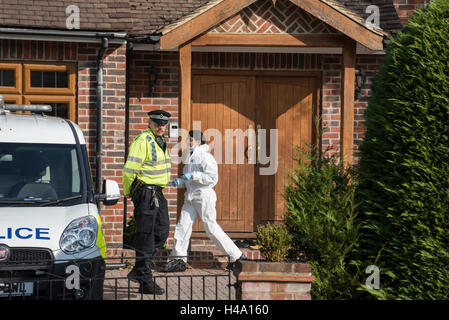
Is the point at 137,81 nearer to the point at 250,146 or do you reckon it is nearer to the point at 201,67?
the point at 201,67

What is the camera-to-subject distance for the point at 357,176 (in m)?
6.20

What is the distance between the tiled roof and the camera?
9.90 meters

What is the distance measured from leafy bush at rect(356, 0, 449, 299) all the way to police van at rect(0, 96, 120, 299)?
2.31 meters

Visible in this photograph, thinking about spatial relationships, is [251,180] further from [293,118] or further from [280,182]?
[293,118]

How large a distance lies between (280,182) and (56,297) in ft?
19.4

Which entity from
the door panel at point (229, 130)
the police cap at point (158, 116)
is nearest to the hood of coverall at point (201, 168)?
the police cap at point (158, 116)

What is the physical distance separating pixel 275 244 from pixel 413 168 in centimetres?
126

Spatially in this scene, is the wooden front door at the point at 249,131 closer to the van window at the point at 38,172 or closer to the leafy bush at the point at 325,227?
the van window at the point at 38,172

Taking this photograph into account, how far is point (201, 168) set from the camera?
9172 mm

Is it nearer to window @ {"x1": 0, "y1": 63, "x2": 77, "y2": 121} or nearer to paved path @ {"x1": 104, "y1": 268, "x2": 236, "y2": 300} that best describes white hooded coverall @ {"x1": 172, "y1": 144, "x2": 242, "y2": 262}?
paved path @ {"x1": 104, "y1": 268, "x2": 236, "y2": 300}

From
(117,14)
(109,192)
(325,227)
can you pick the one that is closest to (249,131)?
(117,14)

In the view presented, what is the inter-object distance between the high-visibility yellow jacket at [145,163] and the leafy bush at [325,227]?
2.17 meters

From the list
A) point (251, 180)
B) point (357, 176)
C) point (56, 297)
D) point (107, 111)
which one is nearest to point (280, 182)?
point (251, 180)
